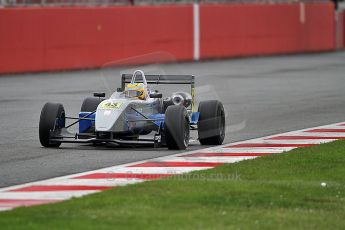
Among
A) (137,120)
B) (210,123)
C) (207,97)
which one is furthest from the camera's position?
(207,97)

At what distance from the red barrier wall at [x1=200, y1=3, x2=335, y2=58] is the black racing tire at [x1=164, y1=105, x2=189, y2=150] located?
80.6 feet

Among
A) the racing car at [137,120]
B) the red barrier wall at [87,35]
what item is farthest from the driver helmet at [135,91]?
the red barrier wall at [87,35]

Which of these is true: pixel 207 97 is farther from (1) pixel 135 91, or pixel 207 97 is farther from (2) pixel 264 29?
(2) pixel 264 29

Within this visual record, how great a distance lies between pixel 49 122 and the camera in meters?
14.0

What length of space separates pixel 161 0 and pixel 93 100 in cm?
2315

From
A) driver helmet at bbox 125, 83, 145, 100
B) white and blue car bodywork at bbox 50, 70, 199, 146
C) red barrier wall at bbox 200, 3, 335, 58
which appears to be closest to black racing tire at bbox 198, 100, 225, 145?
white and blue car bodywork at bbox 50, 70, 199, 146

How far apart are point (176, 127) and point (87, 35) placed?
19942mm

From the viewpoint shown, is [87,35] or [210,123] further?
[87,35]

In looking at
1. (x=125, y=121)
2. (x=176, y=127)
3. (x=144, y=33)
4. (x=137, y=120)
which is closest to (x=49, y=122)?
(x=125, y=121)

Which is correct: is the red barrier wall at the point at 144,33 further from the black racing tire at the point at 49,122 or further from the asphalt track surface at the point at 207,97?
the black racing tire at the point at 49,122

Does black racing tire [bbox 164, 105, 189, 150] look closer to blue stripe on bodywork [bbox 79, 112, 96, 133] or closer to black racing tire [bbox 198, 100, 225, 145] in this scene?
black racing tire [bbox 198, 100, 225, 145]

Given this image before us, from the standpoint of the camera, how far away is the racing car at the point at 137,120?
1359cm

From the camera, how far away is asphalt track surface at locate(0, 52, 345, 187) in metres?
13.1

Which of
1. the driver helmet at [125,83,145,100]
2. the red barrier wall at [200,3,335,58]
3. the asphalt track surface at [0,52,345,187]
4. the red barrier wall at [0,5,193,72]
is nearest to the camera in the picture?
the asphalt track surface at [0,52,345,187]
